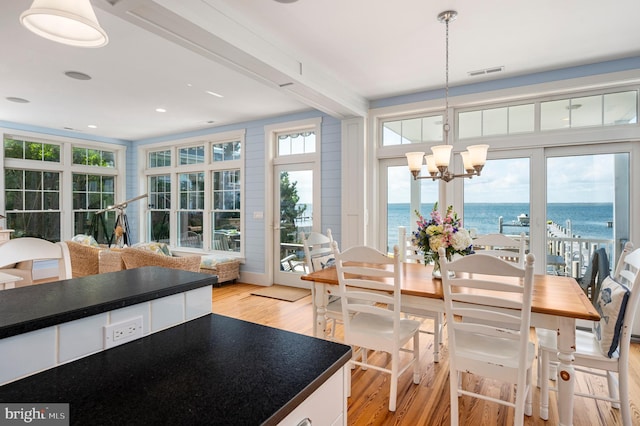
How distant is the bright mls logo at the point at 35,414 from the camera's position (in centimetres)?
66

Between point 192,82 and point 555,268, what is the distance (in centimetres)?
466

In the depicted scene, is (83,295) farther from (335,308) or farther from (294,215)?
(294,215)

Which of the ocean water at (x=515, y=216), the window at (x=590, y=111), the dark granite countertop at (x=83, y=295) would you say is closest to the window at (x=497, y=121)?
the window at (x=590, y=111)

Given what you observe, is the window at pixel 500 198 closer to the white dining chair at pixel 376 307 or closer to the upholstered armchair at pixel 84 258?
the white dining chair at pixel 376 307

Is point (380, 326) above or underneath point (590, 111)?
underneath

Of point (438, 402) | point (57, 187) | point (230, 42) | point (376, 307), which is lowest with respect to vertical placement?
point (438, 402)

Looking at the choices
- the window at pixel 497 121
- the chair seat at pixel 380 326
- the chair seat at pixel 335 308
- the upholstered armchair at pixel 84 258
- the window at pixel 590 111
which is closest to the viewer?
the chair seat at pixel 380 326

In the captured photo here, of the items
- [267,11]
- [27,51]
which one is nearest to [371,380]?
[267,11]

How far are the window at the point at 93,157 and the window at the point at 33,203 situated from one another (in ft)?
1.62

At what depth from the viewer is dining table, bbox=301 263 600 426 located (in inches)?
72.1

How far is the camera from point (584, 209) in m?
3.64

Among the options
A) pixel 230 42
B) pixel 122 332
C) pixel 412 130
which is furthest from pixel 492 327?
pixel 412 130

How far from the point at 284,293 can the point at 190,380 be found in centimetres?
432

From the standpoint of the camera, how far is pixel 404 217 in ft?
15.1
